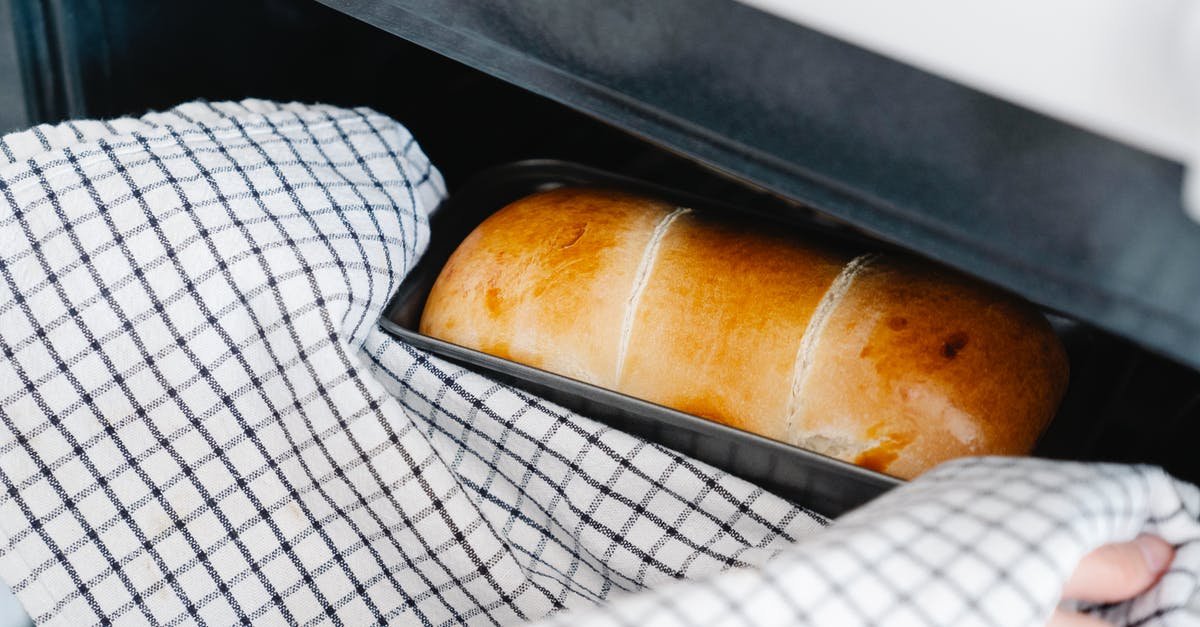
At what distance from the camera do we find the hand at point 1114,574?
1.36 ft

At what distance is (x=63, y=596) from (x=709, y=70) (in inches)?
22.2

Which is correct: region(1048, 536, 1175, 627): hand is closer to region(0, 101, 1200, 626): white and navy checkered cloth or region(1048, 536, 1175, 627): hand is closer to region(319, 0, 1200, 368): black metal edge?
region(319, 0, 1200, 368): black metal edge

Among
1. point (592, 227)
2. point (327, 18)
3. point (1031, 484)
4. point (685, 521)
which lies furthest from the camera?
point (327, 18)

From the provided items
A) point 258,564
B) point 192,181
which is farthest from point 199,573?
point 192,181

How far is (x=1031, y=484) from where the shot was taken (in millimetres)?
411

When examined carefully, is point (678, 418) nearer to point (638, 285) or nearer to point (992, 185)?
point (638, 285)

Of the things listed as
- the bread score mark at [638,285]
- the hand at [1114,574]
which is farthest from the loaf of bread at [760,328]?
the hand at [1114,574]

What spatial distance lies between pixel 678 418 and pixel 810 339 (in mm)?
112

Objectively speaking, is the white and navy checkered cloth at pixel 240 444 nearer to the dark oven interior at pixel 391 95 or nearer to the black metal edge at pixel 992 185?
the dark oven interior at pixel 391 95

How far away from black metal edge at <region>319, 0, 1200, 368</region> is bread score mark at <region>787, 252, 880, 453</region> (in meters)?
0.24

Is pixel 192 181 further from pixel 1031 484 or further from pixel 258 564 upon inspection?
pixel 1031 484

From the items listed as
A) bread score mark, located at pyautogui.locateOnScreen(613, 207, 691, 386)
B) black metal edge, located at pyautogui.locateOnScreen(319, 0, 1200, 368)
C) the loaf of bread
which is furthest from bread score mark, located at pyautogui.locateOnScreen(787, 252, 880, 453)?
black metal edge, located at pyautogui.locateOnScreen(319, 0, 1200, 368)

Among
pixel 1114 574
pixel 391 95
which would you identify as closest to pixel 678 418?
pixel 1114 574

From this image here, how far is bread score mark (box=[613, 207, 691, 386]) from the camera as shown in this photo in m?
0.67
